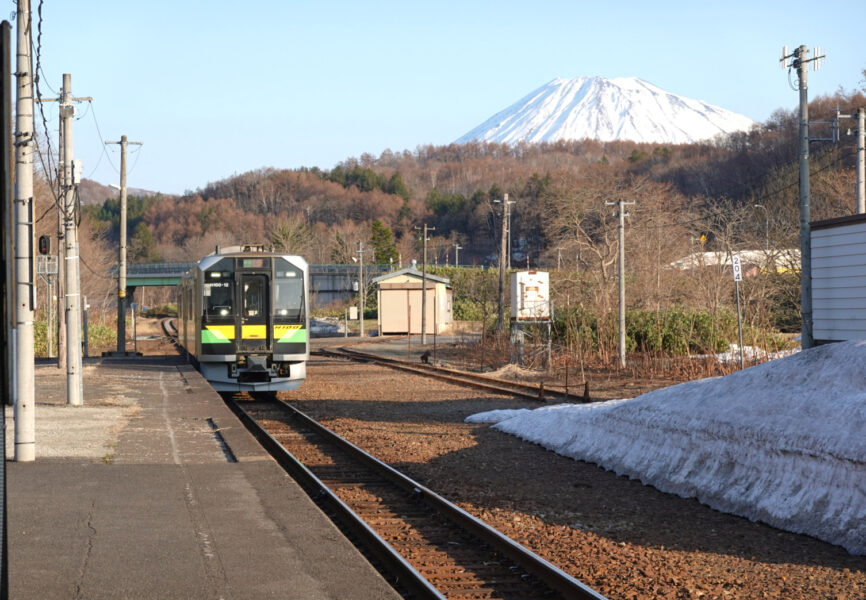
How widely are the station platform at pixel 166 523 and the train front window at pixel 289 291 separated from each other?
6.76 metres

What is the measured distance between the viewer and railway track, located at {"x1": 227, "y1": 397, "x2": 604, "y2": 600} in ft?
22.1

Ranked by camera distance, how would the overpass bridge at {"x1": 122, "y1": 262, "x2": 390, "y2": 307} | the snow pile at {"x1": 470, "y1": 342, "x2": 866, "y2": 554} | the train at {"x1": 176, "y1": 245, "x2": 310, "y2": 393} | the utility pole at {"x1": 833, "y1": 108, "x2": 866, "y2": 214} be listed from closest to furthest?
the snow pile at {"x1": 470, "y1": 342, "x2": 866, "y2": 554} → the train at {"x1": 176, "y1": 245, "x2": 310, "y2": 393} → the utility pole at {"x1": 833, "y1": 108, "x2": 866, "y2": 214} → the overpass bridge at {"x1": 122, "y1": 262, "x2": 390, "y2": 307}

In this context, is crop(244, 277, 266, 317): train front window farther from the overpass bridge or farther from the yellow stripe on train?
the overpass bridge

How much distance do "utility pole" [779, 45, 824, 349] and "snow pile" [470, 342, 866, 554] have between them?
21.2 feet

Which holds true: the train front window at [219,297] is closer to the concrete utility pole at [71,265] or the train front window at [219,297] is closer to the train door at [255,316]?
the train door at [255,316]

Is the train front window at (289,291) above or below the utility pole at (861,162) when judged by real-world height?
below

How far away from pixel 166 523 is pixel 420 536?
6.92ft

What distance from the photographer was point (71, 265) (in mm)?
16828

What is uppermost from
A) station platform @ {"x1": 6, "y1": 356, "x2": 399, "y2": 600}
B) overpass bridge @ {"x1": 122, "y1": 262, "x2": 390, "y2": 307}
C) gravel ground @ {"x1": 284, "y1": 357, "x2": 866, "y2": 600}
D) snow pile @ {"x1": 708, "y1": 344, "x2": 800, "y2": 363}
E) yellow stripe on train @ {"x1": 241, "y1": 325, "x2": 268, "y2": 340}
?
overpass bridge @ {"x1": 122, "y1": 262, "x2": 390, "y2": 307}

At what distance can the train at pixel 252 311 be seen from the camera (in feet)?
68.6

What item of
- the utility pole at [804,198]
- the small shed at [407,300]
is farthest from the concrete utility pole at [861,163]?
the small shed at [407,300]

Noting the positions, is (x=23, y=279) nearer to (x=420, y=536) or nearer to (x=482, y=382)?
(x=420, y=536)

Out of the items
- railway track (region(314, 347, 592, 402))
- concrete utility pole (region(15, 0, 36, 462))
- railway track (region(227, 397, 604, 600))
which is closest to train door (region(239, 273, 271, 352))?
railway track (region(314, 347, 592, 402))

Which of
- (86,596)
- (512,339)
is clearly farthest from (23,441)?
(512,339)
